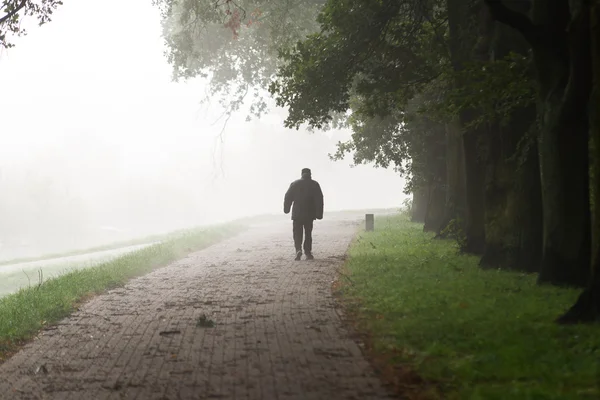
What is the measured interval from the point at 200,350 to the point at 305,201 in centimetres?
999

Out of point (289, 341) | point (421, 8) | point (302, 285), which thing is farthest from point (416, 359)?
point (421, 8)

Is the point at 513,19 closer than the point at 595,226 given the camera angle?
No

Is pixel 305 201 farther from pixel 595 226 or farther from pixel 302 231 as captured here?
pixel 595 226

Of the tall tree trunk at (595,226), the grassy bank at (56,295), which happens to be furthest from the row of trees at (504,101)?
the grassy bank at (56,295)

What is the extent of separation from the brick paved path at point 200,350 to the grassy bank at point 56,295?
0.31m

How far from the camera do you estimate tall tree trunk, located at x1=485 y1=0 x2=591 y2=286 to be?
34.3 feet

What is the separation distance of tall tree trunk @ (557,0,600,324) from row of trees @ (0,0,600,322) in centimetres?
1

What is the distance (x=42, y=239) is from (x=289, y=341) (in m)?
75.4

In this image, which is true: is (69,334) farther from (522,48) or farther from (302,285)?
(522,48)

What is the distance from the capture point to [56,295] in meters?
12.6

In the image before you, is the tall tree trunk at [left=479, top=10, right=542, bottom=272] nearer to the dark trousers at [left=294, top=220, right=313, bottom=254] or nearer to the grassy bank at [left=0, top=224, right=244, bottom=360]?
the dark trousers at [left=294, top=220, right=313, bottom=254]

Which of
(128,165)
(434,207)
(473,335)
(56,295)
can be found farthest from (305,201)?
(128,165)

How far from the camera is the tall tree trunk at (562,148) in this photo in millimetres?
A: 10453

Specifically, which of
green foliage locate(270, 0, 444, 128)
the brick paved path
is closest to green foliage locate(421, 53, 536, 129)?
the brick paved path
